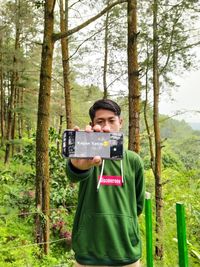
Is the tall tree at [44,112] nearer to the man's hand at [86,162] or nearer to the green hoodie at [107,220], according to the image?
the green hoodie at [107,220]

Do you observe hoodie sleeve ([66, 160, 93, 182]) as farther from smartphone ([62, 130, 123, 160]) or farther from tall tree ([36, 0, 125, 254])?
tall tree ([36, 0, 125, 254])

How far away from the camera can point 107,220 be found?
5.84ft

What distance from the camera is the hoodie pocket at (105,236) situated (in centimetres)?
178

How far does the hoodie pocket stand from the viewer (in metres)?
1.78

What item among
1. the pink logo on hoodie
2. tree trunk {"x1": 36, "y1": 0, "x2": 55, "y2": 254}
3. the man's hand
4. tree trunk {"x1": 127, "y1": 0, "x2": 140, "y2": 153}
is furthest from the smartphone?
tree trunk {"x1": 127, "y1": 0, "x2": 140, "y2": 153}

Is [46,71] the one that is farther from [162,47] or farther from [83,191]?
[162,47]

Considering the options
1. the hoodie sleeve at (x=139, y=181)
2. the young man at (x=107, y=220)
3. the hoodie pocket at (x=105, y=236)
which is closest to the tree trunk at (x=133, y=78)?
the hoodie sleeve at (x=139, y=181)

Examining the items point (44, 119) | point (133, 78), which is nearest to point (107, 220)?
point (44, 119)

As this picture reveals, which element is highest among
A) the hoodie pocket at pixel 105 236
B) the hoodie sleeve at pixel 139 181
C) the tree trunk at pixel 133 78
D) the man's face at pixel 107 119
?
the tree trunk at pixel 133 78

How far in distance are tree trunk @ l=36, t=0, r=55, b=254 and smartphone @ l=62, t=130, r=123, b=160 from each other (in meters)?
2.74

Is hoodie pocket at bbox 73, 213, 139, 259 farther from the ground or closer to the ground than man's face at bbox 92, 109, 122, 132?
closer to the ground

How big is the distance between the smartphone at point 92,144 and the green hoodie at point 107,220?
188 mm

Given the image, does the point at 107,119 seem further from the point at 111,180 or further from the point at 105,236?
the point at 105,236

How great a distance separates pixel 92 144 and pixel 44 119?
9.13 ft
